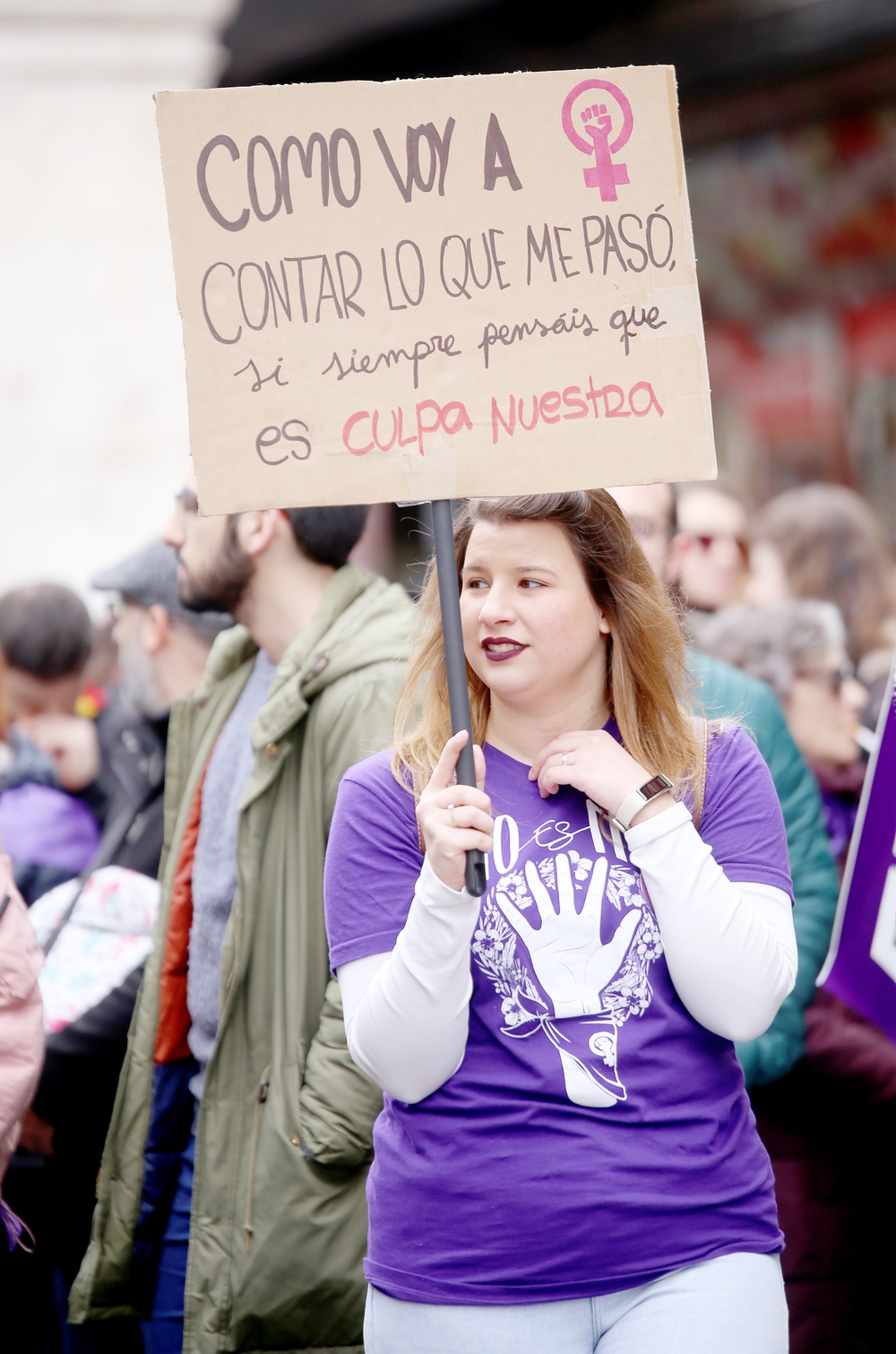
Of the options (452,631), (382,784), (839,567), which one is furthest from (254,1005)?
(839,567)

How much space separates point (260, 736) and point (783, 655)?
1517 mm

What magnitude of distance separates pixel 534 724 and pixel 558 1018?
42 cm

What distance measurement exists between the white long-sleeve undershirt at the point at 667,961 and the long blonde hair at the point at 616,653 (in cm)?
18

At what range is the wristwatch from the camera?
1.91 meters

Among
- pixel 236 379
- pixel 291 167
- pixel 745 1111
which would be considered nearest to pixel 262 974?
pixel 745 1111

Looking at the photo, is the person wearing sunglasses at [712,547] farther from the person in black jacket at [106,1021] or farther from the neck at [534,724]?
the neck at [534,724]

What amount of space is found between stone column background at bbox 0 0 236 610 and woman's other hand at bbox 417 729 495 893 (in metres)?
5.97

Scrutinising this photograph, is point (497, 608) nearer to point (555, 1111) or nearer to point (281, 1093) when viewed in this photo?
point (555, 1111)

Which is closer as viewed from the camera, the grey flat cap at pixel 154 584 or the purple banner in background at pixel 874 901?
the purple banner in background at pixel 874 901

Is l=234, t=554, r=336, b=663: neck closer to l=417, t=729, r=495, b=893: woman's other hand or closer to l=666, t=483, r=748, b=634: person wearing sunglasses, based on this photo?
l=417, t=729, r=495, b=893: woman's other hand

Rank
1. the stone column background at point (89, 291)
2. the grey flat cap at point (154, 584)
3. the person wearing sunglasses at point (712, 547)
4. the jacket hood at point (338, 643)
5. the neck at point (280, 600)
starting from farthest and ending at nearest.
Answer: the stone column background at point (89, 291)
the person wearing sunglasses at point (712, 547)
the grey flat cap at point (154, 584)
the neck at point (280, 600)
the jacket hood at point (338, 643)

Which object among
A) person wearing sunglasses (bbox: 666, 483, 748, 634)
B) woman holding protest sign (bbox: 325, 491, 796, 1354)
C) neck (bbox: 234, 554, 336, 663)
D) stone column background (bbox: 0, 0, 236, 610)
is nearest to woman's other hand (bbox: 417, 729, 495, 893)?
woman holding protest sign (bbox: 325, 491, 796, 1354)

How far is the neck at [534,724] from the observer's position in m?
2.08

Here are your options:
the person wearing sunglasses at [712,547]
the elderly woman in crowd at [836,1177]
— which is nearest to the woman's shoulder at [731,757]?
the elderly woman in crowd at [836,1177]
